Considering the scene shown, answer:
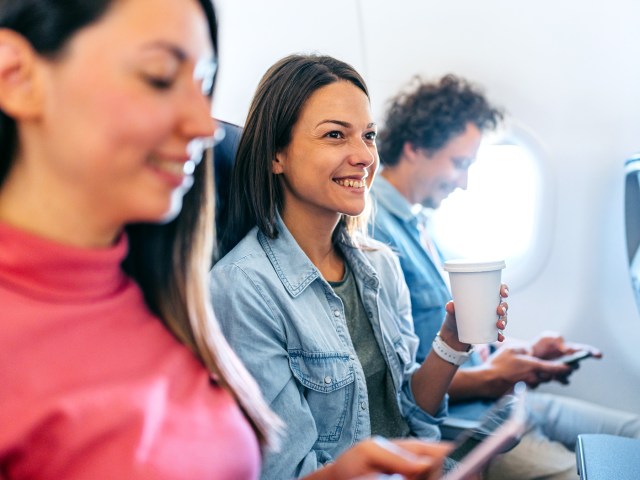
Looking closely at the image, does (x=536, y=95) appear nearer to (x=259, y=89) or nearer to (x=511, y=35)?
(x=511, y=35)

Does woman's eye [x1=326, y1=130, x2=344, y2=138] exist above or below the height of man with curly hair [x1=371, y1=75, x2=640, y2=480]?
above

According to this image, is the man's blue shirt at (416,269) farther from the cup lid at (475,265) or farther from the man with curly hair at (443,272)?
the cup lid at (475,265)

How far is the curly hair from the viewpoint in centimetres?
226

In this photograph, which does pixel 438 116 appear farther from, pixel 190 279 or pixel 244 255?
pixel 190 279

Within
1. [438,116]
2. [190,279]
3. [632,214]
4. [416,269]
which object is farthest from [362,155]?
[632,214]

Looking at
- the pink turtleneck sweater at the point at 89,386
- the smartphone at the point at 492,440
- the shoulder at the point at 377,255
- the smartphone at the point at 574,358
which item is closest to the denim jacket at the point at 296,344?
the shoulder at the point at 377,255

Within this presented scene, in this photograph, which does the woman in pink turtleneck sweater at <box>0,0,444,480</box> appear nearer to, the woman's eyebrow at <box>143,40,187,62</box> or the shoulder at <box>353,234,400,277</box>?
the woman's eyebrow at <box>143,40,187,62</box>

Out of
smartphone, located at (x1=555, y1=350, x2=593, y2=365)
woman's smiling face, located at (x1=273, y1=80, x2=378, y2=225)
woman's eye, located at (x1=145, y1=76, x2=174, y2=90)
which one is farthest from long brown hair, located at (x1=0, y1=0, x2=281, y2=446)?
smartphone, located at (x1=555, y1=350, x2=593, y2=365)

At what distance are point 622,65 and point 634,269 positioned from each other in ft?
2.21

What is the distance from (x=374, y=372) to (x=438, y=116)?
117 cm

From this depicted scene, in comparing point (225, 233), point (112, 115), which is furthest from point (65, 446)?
point (225, 233)

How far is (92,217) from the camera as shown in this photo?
646 millimetres

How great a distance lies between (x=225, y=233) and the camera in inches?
53.5

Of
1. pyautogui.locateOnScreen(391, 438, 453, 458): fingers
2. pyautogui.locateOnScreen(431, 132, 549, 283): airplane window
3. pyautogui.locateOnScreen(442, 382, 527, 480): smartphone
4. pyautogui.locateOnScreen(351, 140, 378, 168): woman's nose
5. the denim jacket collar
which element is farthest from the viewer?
pyautogui.locateOnScreen(431, 132, 549, 283): airplane window
